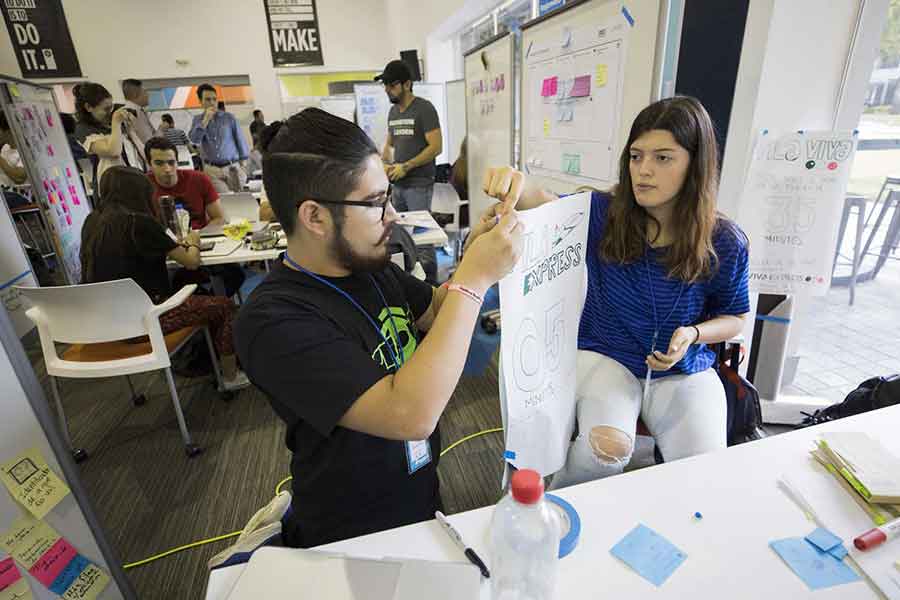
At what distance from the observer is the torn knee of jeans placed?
1.21 meters

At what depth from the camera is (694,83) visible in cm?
171

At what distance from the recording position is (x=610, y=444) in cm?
122

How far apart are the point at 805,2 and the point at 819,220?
747 mm

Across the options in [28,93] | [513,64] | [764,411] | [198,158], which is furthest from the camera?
[198,158]

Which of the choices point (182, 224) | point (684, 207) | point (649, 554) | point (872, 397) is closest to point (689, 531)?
point (649, 554)

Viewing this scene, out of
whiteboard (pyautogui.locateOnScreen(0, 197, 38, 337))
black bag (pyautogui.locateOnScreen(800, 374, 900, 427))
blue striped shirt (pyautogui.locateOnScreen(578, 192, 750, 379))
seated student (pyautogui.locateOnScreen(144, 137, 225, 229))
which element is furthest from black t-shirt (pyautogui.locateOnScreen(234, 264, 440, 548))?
whiteboard (pyautogui.locateOnScreen(0, 197, 38, 337))

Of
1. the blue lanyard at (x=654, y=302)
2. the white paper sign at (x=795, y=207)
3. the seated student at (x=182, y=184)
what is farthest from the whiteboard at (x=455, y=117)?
the blue lanyard at (x=654, y=302)

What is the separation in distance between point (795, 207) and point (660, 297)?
86 cm

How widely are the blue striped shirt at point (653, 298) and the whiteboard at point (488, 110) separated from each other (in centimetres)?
154

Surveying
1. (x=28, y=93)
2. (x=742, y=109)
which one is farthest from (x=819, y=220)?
(x=28, y=93)

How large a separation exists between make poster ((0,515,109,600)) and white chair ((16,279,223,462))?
3.39ft

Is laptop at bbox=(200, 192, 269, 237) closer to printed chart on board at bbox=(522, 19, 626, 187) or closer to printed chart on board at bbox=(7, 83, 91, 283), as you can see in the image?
printed chart on board at bbox=(7, 83, 91, 283)

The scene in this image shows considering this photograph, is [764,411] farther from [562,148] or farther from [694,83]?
[562,148]

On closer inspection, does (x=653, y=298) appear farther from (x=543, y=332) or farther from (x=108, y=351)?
(x=108, y=351)
